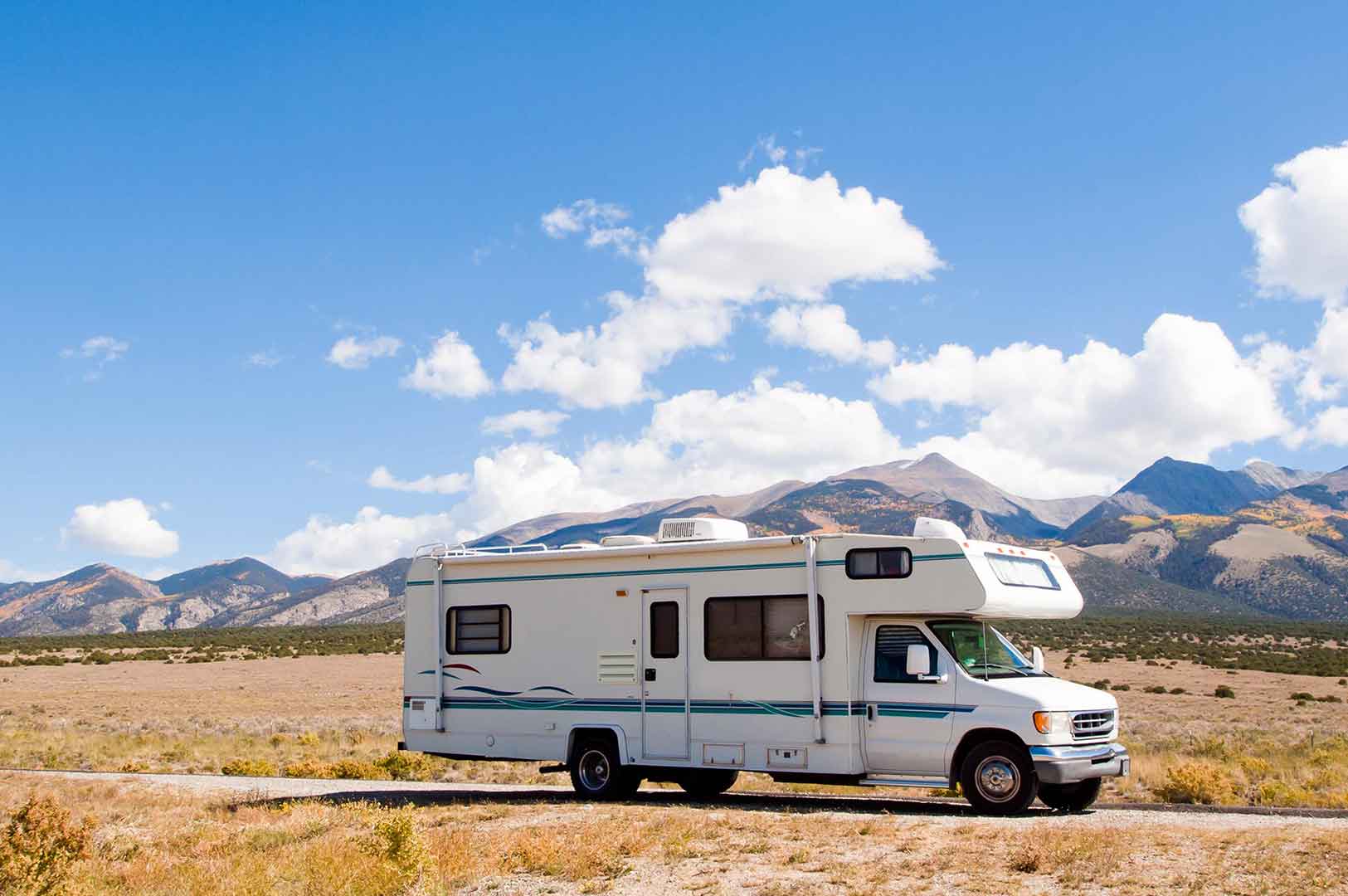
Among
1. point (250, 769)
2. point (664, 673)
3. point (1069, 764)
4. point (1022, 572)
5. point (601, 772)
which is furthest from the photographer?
point (250, 769)

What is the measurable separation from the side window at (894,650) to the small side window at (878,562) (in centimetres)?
60

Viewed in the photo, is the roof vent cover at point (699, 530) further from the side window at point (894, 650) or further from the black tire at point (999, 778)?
the black tire at point (999, 778)

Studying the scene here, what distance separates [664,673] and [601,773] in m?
1.55

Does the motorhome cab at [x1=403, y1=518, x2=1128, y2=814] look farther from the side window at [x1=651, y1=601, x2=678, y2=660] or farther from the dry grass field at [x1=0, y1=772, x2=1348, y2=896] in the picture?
the dry grass field at [x1=0, y1=772, x2=1348, y2=896]

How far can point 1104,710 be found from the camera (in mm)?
13164

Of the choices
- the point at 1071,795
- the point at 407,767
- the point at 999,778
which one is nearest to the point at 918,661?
the point at 999,778

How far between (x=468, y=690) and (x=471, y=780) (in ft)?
15.5

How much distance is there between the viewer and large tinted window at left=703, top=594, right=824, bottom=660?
45.9ft

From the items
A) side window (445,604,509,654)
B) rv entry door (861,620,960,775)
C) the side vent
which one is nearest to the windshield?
rv entry door (861,620,960,775)

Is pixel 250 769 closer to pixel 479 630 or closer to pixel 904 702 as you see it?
pixel 479 630

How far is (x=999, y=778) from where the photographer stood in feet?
42.1

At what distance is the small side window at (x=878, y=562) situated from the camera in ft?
44.3

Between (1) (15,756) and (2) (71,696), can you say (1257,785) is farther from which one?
(2) (71,696)

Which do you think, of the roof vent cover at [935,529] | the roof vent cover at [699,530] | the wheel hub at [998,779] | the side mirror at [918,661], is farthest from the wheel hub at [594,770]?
the roof vent cover at [935,529]
